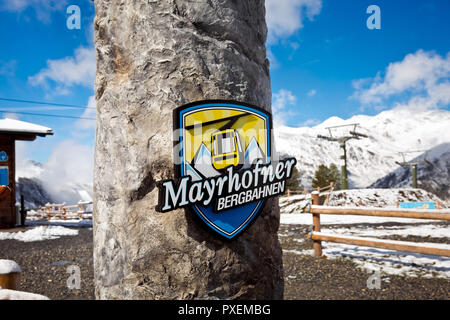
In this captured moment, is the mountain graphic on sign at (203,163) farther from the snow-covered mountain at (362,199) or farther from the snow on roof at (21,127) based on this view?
the snow-covered mountain at (362,199)

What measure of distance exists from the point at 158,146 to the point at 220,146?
15.7 inches

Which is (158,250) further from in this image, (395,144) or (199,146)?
(395,144)

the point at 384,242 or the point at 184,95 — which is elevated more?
the point at 184,95

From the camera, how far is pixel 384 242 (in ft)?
17.3

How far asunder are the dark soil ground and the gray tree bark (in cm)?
243

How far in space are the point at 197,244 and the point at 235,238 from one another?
0.26 meters

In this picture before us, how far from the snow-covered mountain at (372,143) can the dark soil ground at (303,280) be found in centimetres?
10143

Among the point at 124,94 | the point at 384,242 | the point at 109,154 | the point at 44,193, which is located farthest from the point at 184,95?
the point at 44,193

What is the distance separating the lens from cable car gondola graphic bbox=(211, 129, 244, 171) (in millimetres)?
1903

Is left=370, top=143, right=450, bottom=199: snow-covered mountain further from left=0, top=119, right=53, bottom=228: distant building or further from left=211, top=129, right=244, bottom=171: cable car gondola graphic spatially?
left=211, top=129, right=244, bottom=171: cable car gondola graphic

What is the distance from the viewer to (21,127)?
1121 cm

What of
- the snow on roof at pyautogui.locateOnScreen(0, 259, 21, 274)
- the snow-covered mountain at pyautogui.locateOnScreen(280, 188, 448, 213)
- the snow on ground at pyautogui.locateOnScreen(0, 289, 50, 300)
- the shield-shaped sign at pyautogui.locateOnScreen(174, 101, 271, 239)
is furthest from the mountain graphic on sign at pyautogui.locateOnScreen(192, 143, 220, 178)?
the snow-covered mountain at pyautogui.locateOnScreen(280, 188, 448, 213)

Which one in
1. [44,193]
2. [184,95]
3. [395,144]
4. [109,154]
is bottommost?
[44,193]

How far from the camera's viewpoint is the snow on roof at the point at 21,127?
10.9m
